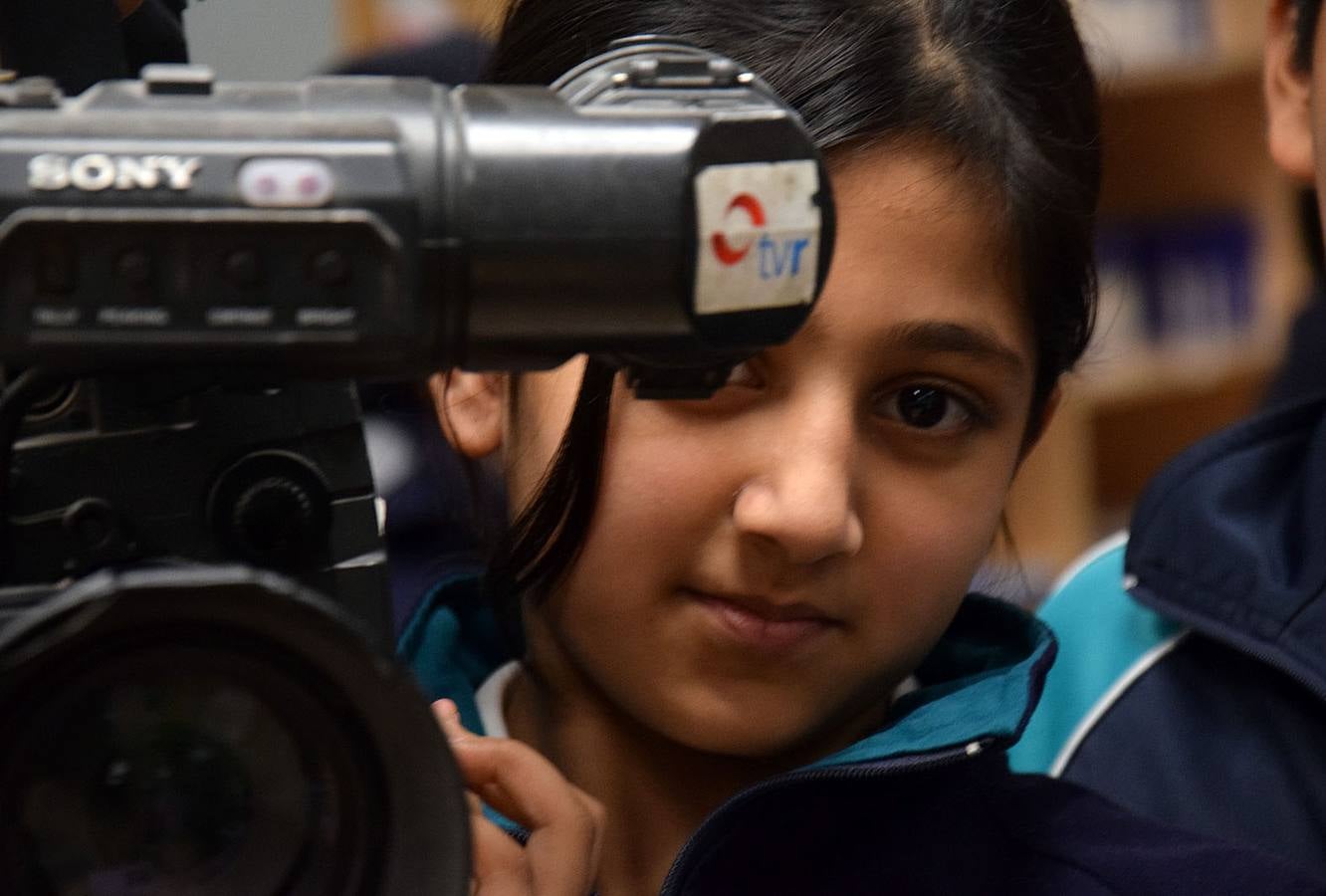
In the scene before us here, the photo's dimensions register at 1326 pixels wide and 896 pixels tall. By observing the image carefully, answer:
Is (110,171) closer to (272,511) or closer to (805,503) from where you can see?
(272,511)

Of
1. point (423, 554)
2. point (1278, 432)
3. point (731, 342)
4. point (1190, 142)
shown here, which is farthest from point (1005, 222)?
point (1190, 142)

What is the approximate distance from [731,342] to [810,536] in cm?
20

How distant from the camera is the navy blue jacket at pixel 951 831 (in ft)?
2.71

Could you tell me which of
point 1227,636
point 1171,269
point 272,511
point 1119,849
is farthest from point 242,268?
point 1171,269

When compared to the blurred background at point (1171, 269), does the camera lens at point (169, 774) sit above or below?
above

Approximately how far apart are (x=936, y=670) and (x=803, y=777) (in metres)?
0.19

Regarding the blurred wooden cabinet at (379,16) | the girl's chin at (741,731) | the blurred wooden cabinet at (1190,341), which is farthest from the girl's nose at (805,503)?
the blurred wooden cabinet at (1190,341)

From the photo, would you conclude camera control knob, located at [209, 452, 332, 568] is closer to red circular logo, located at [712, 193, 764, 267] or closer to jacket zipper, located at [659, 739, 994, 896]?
red circular logo, located at [712, 193, 764, 267]

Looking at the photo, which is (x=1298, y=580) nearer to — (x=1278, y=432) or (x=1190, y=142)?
(x=1278, y=432)

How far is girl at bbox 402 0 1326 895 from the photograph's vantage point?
2.60 ft

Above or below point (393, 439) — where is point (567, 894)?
above

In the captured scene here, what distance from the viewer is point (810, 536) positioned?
2.47 feet

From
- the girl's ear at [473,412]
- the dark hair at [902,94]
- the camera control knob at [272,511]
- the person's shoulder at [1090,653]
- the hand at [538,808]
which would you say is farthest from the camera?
the person's shoulder at [1090,653]

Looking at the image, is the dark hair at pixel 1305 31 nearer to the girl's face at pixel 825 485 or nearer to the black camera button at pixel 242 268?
the girl's face at pixel 825 485
